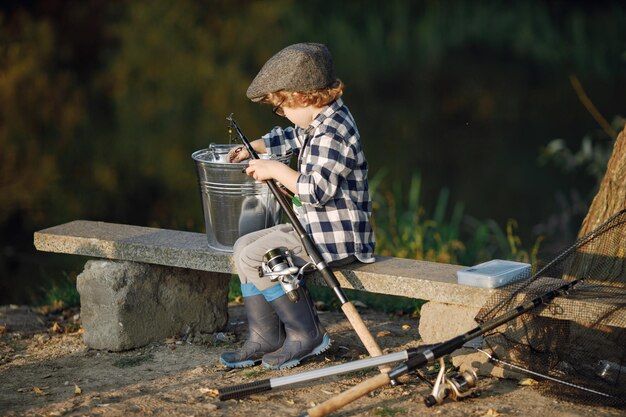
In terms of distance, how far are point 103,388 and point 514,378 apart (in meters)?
1.83

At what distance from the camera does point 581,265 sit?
4879 millimetres

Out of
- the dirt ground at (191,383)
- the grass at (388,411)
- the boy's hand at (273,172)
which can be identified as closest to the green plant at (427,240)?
the dirt ground at (191,383)

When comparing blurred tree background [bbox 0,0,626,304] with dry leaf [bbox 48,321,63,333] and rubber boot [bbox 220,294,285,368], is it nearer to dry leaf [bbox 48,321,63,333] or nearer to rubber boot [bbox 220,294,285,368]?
dry leaf [bbox 48,321,63,333]

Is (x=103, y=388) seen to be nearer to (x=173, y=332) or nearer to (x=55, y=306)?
(x=173, y=332)

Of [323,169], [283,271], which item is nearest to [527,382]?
[283,271]

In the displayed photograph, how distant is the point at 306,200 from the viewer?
4457mm

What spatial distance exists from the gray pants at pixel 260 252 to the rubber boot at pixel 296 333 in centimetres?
13

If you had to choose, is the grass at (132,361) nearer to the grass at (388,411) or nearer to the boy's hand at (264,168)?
the boy's hand at (264,168)

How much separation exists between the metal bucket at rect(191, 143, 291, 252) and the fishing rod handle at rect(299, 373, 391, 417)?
1236 mm

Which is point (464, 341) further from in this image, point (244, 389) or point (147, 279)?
point (147, 279)

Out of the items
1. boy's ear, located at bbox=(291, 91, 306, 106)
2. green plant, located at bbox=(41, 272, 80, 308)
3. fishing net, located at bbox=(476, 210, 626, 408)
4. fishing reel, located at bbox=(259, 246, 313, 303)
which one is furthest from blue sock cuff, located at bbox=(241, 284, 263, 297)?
green plant, located at bbox=(41, 272, 80, 308)

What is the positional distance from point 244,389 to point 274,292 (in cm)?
65

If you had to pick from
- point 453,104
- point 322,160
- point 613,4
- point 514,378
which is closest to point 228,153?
point 322,160

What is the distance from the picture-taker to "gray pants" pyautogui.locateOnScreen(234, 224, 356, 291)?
4.58 metres
